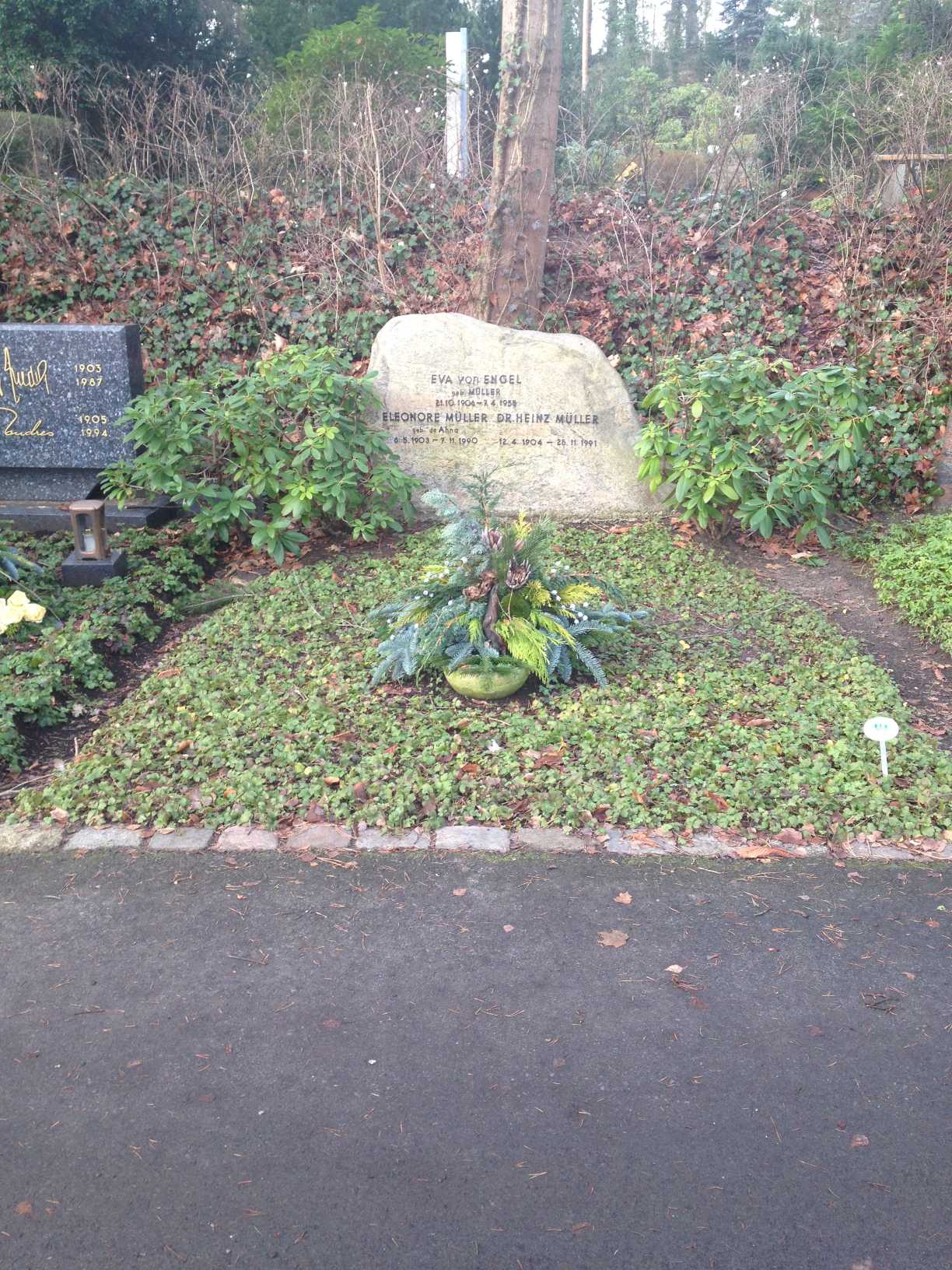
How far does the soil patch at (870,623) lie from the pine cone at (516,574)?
191 centimetres

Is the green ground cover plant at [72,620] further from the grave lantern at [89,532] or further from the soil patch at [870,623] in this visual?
the soil patch at [870,623]

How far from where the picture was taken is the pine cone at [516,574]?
481 centimetres

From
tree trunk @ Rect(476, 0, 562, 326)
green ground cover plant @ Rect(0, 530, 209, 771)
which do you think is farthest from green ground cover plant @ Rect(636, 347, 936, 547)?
green ground cover plant @ Rect(0, 530, 209, 771)

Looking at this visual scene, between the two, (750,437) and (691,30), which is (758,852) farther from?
(691,30)

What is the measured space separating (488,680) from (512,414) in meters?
3.61

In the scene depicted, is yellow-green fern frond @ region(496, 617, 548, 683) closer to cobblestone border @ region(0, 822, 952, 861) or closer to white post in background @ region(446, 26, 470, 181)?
cobblestone border @ region(0, 822, 952, 861)

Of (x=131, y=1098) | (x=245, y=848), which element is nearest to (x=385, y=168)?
(x=245, y=848)

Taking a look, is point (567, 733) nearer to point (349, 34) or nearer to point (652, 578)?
point (652, 578)

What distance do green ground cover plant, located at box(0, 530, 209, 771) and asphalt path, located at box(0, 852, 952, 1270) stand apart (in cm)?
118

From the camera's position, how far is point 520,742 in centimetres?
435

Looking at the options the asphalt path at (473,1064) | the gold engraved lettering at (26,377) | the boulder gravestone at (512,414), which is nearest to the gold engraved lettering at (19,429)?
the gold engraved lettering at (26,377)

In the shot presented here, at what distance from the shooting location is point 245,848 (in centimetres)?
373

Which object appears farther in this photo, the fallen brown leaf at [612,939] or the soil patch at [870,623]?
the soil patch at [870,623]

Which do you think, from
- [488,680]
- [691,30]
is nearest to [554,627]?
[488,680]
